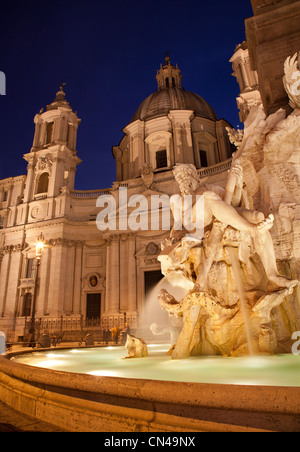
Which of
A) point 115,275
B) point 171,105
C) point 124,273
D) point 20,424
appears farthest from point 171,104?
point 20,424

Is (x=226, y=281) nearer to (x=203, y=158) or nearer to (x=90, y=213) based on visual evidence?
(x=90, y=213)

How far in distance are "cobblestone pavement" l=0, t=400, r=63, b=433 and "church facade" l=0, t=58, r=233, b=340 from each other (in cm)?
1836

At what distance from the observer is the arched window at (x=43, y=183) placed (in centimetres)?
2912

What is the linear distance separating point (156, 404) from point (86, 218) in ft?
85.0

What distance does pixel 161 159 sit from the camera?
2945 centimetres

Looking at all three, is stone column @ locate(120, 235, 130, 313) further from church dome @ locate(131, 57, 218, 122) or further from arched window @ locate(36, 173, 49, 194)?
church dome @ locate(131, 57, 218, 122)

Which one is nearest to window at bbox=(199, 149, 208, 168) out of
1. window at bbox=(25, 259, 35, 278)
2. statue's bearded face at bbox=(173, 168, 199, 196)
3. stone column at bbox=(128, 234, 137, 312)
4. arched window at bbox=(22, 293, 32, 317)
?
stone column at bbox=(128, 234, 137, 312)

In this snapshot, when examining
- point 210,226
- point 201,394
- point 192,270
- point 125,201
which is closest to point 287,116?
point 210,226

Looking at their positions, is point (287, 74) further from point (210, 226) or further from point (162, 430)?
point (162, 430)

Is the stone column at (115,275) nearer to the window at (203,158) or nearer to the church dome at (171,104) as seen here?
the window at (203,158)

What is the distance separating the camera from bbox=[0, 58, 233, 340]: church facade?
23.5m

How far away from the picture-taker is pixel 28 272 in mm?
26484
